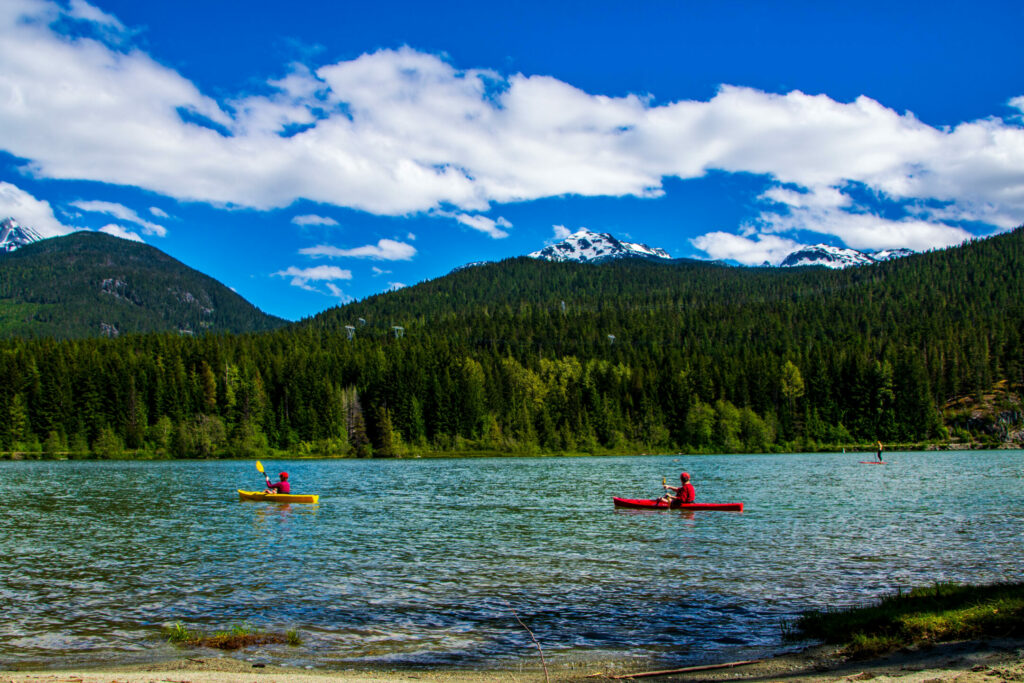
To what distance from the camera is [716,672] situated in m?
14.9

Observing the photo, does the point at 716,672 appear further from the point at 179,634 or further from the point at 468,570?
the point at 468,570

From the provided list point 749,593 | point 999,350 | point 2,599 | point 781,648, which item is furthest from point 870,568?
point 999,350

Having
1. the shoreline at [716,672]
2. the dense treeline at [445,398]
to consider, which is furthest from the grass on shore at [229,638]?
the dense treeline at [445,398]

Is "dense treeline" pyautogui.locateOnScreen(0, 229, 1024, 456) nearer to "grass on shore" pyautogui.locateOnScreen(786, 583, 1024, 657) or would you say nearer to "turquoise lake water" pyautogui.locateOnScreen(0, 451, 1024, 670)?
"turquoise lake water" pyautogui.locateOnScreen(0, 451, 1024, 670)

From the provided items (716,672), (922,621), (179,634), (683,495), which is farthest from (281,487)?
(922,621)

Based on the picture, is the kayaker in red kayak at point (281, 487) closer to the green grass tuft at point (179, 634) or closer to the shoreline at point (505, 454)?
the green grass tuft at point (179, 634)

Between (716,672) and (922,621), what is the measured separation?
5001mm

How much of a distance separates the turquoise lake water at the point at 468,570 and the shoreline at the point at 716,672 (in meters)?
0.86

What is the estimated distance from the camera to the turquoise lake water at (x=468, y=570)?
60.5 feet

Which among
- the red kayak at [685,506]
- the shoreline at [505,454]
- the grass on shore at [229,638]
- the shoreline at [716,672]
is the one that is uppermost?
the shoreline at [716,672]

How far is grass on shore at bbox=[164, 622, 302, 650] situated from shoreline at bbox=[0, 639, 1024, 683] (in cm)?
119

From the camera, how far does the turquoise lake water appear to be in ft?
60.5

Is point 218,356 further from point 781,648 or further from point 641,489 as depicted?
point 781,648

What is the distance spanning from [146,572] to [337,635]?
12.9 metres
